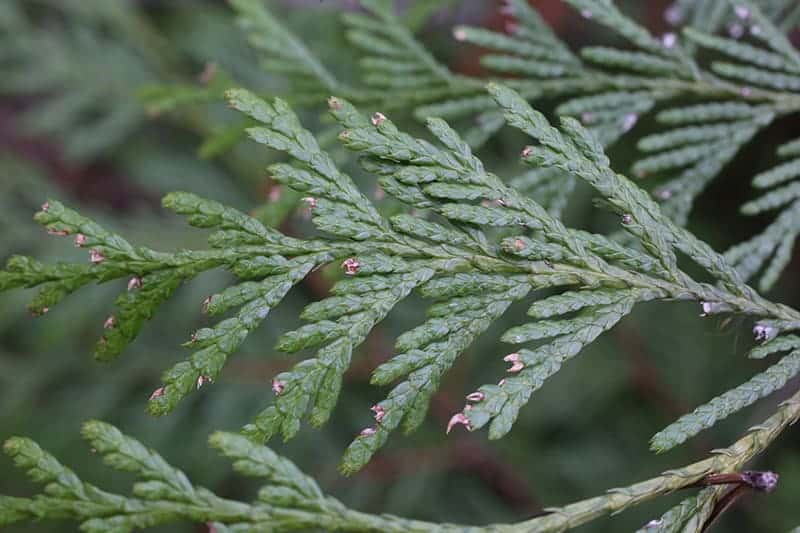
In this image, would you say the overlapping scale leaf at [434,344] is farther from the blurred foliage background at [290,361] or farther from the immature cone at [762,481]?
the blurred foliage background at [290,361]

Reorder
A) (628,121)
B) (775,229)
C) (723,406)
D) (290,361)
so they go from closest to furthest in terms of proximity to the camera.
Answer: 1. (723,406)
2. (775,229)
3. (628,121)
4. (290,361)

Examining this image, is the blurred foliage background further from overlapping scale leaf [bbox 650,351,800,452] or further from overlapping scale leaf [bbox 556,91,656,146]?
overlapping scale leaf [bbox 650,351,800,452]

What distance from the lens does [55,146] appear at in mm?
3549

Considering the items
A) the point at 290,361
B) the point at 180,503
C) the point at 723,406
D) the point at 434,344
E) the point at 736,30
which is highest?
the point at 736,30

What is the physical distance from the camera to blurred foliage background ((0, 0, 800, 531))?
2637 millimetres

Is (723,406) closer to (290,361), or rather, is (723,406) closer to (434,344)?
(434,344)

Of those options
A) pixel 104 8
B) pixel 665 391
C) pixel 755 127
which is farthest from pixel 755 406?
→ pixel 104 8

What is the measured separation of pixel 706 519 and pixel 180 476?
27.5 inches

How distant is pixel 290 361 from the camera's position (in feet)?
9.21

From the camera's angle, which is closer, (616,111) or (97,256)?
(97,256)

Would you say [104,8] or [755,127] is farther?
[104,8]

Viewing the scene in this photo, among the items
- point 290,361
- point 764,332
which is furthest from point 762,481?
point 290,361

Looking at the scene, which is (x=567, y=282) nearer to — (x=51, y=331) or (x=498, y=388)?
(x=498, y=388)

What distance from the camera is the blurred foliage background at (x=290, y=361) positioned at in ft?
8.65
